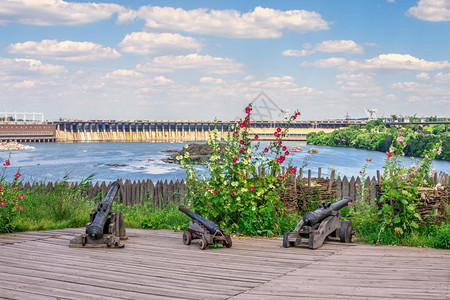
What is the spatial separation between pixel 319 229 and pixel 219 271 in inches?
88.6

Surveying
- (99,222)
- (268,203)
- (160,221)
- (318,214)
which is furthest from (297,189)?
(99,222)

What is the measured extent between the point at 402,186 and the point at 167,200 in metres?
6.56

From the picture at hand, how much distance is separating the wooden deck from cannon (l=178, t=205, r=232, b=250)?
141 millimetres

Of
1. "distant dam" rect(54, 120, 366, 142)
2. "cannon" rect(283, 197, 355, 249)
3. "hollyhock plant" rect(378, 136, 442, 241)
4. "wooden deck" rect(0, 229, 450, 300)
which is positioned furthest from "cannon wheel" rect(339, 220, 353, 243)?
"distant dam" rect(54, 120, 366, 142)

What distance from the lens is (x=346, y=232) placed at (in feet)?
26.0

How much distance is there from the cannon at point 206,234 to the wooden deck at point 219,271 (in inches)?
5.6

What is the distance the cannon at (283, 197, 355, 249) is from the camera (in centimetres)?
749

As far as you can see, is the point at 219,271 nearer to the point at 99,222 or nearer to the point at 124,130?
the point at 99,222

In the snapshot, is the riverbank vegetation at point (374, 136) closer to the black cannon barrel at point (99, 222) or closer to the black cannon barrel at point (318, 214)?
the black cannon barrel at point (318, 214)

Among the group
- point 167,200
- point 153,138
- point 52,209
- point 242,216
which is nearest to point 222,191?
point 242,216

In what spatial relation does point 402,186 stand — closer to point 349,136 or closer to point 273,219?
point 273,219

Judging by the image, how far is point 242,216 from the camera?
8.54 metres

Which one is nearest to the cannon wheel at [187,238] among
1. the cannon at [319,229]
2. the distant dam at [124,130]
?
the cannon at [319,229]

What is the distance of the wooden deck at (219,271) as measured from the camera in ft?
16.3
